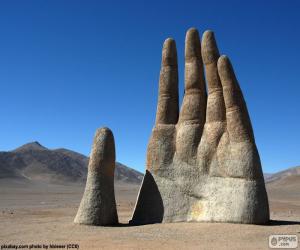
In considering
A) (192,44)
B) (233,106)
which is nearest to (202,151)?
(233,106)

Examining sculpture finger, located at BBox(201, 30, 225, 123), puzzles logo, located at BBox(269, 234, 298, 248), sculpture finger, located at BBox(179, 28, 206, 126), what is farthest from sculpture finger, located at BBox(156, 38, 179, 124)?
puzzles logo, located at BBox(269, 234, 298, 248)

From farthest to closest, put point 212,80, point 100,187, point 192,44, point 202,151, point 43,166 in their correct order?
point 43,166, point 192,44, point 212,80, point 202,151, point 100,187

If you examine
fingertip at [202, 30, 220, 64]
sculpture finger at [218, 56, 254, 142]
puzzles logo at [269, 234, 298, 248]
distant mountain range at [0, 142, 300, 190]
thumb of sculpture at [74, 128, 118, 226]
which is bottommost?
puzzles logo at [269, 234, 298, 248]

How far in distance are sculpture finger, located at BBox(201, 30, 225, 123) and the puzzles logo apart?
5.33 metres

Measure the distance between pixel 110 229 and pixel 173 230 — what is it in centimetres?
230

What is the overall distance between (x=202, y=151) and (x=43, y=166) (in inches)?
4400

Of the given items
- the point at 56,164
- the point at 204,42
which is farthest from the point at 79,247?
the point at 56,164

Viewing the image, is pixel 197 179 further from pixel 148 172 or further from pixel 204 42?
pixel 204 42

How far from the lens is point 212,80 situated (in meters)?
17.6

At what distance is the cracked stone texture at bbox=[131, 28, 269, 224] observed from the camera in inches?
615

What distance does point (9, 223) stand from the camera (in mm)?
19125

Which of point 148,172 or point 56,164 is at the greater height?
point 56,164

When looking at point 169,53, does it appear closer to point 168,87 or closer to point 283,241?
point 168,87

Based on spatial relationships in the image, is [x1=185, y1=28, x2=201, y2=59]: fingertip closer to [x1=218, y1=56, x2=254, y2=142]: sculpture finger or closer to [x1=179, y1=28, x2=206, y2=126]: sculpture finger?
[x1=179, y1=28, x2=206, y2=126]: sculpture finger
